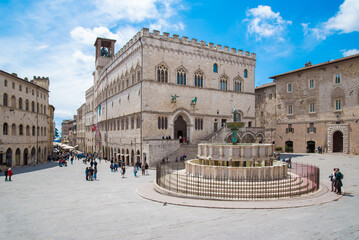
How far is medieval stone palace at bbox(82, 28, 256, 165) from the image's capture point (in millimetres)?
33500

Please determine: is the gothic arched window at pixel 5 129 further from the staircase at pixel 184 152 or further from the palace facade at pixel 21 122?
the staircase at pixel 184 152

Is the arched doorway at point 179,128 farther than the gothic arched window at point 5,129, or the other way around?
the arched doorway at point 179,128

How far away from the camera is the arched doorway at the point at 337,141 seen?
39469 millimetres

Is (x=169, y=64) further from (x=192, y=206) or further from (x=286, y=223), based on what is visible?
(x=286, y=223)

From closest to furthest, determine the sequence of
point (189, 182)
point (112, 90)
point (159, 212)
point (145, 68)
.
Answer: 1. point (159, 212)
2. point (189, 182)
3. point (145, 68)
4. point (112, 90)

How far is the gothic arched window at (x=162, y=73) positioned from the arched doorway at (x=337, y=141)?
2671 cm

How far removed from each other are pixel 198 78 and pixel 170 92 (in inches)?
211

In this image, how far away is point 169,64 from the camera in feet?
115

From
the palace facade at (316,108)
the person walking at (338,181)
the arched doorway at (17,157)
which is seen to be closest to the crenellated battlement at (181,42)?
the palace facade at (316,108)

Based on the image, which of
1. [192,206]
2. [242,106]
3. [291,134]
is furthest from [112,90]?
[192,206]

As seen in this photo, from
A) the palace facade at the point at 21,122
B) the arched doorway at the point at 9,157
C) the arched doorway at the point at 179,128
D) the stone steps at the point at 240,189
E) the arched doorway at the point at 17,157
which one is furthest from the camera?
the arched doorway at the point at 179,128

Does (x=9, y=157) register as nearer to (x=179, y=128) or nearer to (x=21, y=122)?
(x=21, y=122)

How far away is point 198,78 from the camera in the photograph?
1491 inches

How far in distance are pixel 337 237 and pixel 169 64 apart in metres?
29.4
